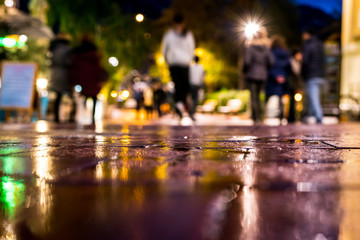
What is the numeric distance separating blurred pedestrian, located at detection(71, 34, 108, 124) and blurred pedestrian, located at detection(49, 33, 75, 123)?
0.57 metres

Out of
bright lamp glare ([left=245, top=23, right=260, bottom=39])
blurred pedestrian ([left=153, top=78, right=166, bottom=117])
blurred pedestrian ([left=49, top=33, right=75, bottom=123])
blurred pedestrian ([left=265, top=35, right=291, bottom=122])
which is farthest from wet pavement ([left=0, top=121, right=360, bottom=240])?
blurred pedestrian ([left=153, top=78, right=166, bottom=117])

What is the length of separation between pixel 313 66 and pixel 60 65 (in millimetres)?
5359

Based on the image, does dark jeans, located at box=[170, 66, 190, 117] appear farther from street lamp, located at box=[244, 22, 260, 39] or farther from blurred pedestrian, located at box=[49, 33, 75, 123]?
blurred pedestrian, located at box=[49, 33, 75, 123]

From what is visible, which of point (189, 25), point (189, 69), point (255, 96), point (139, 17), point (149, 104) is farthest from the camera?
point (189, 25)

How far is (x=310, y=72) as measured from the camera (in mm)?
9148

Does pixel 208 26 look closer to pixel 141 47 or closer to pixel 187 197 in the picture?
pixel 141 47

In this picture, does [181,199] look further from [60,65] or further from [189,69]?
[60,65]

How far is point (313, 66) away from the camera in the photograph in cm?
910

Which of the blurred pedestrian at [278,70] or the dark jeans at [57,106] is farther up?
the blurred pedestrian at [278,70]

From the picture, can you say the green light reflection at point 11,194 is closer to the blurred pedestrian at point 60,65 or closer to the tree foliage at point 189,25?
the blurred pedestrian at point 60,65

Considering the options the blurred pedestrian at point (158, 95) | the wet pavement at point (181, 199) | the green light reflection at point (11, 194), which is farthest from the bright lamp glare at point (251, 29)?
the green light reflection at point (11, 194)

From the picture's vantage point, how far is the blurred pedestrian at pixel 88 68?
27.9ft

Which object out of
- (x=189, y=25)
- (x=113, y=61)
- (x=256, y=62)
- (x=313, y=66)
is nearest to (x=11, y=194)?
(x=256, y=62)

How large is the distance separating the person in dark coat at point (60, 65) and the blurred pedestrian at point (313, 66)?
4992mm
